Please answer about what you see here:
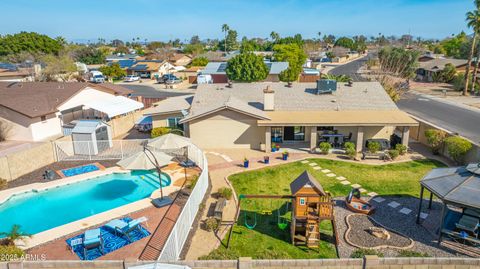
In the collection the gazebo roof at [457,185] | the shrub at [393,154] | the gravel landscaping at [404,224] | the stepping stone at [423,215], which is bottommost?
the gravel landscaping at [404,224]

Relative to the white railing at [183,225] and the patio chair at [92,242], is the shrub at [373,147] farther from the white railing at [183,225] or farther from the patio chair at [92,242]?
the patio chair at [92,242]

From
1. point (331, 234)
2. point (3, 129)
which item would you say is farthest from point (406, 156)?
point (3, 129)

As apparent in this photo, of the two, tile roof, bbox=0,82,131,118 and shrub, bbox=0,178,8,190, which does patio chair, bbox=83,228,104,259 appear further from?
tile roof, bbox=0,82,131,118

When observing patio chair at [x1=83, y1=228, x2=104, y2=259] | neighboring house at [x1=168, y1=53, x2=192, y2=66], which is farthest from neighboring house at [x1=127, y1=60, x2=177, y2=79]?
patio chair at [x1=83, y1=228, x2=104, y2=259]

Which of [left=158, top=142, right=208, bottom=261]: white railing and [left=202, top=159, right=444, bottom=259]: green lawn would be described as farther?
[left=202, top=159, right=444, bottom=259]: green lawn

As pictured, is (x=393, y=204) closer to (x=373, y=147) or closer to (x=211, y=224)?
(x=373, y=147)

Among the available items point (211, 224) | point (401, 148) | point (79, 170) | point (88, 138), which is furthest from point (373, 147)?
point (88, 138)

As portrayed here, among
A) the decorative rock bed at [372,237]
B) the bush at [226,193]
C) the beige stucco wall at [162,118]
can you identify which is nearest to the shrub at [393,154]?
the decorative rock bed at [372,237]
